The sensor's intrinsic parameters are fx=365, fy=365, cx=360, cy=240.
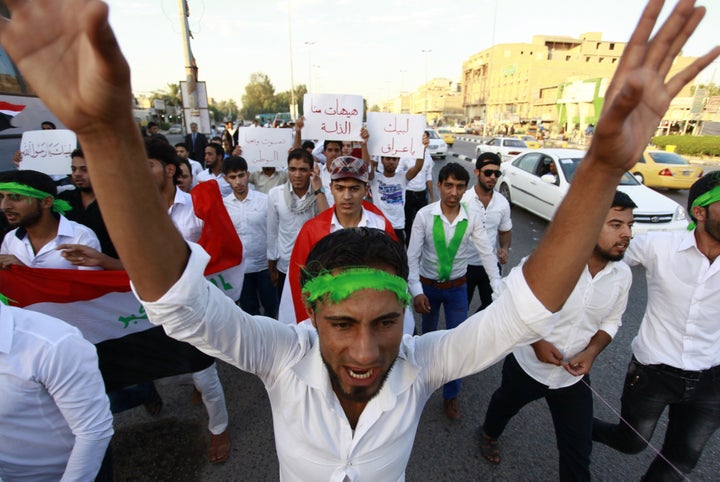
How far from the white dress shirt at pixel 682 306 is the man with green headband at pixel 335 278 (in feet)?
5.26

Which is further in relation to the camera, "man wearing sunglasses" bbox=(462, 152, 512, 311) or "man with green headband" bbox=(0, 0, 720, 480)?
"man wearing sunglasses" bbox=(462, 152, 512, 311)

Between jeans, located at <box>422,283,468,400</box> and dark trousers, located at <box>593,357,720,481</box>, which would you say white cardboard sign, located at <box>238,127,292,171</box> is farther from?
dark trousers, located at <box>593,357,720,481</box>

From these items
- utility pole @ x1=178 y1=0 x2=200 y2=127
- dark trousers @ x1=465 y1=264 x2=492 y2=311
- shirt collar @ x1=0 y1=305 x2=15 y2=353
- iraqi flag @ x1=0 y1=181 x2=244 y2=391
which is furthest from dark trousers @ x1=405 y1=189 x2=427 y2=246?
utility pole @ x1=178 y1=0 x2=200 y2=127

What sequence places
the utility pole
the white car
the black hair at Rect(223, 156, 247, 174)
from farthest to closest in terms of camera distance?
the utility pole, the white car, the black hair at Rect(223, 156, 247, 174)

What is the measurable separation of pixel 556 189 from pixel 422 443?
6.83 m

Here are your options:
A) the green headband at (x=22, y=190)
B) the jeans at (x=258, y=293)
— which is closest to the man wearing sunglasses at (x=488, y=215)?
the jeans at (x=258, y=293)

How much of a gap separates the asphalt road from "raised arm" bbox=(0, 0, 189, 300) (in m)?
2.40

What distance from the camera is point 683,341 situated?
2.03m

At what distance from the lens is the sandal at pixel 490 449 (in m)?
2.53

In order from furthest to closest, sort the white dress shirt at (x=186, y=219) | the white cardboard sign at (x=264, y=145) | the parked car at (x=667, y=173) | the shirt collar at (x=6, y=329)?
the parked car at (x=667, y=173), the white cardboard sign at (x=264, y=145), the white dress shirt at (x=186, y=219), the shirt collar at (x=6, y=329)

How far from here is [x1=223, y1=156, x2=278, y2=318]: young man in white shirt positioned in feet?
12.5

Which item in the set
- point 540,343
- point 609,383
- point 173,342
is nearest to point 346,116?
point 173,342

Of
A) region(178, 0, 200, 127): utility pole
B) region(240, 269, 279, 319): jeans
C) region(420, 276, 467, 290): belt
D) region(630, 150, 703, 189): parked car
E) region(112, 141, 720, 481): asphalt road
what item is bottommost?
region(112, 141, 720, 481): asphalt road

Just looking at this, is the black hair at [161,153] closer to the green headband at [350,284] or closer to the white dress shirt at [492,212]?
the green headband at [350,284]
